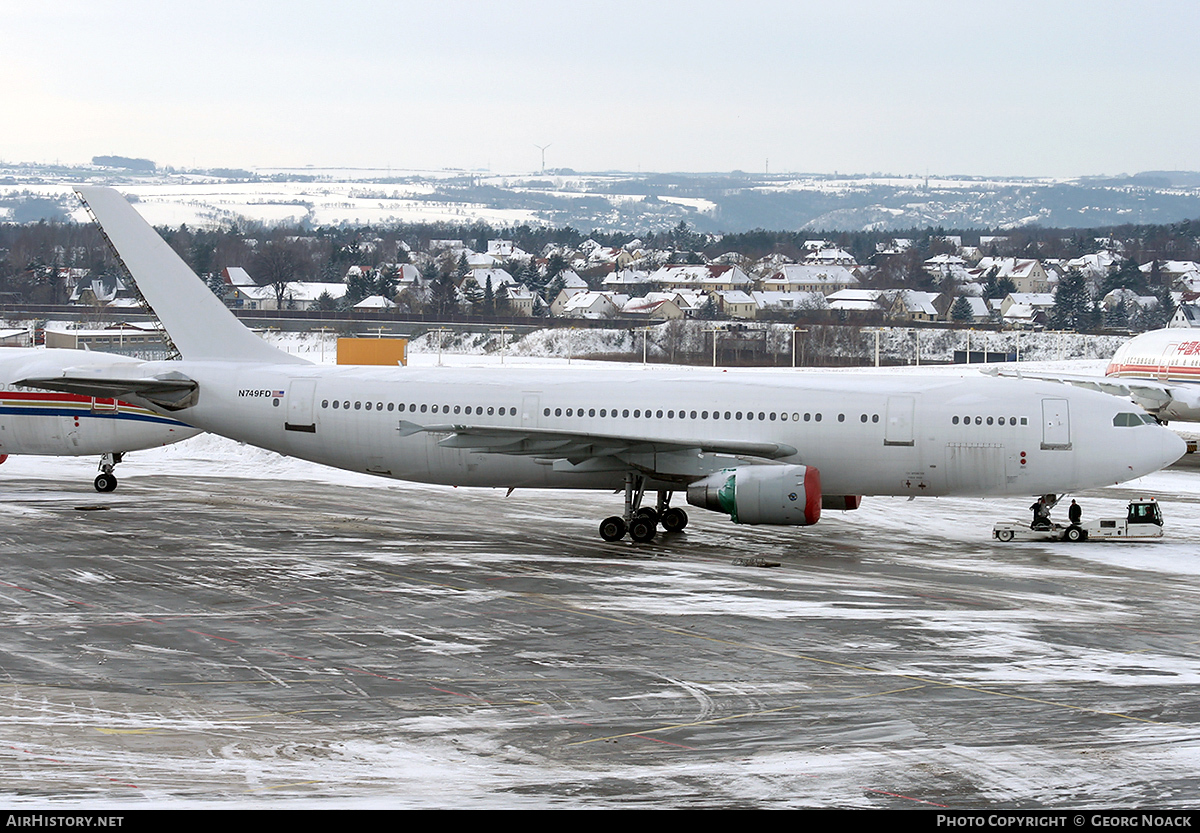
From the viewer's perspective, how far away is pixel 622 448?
94.8 ft

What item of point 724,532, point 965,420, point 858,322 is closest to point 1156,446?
point 965,420

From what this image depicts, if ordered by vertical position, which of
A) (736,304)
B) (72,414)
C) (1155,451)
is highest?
(736,304)

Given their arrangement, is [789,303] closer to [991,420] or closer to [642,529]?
[991,420]

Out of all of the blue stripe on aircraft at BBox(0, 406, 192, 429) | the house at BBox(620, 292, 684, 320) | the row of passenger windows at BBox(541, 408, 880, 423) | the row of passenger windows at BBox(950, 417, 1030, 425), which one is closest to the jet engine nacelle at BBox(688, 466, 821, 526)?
the row of passenger windows at BBox(541, 408, 880, 423)

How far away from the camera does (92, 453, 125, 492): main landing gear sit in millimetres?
37312

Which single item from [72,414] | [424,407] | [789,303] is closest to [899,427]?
[424,407]

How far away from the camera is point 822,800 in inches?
535

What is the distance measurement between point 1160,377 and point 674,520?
98.2 feet

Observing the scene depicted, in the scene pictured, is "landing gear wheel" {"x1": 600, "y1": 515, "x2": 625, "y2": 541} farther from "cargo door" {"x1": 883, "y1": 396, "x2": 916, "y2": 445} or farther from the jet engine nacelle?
"cargo door" {"x1": 883, "y1": 396, "x2": 916, "y2": 445}

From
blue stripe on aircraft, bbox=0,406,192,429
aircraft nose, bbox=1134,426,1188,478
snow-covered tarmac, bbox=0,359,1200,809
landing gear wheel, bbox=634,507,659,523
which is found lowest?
snow-covered tarmac, bbox=0,359,1200,809

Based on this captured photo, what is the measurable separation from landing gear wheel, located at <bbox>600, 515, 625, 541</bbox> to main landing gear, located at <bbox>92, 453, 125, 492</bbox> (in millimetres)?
16433

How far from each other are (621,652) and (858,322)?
121094 millimetres

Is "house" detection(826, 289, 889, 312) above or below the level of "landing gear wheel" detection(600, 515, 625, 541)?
above

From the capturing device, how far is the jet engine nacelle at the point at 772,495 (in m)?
27.5
